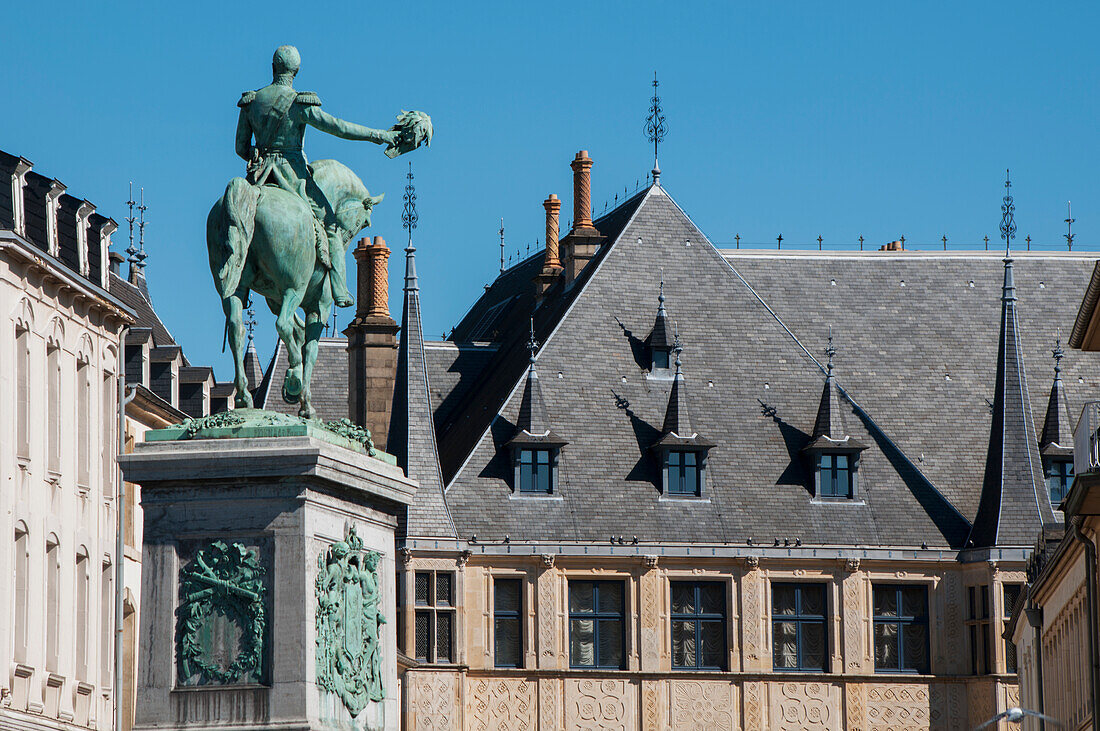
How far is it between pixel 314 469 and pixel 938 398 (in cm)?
5191

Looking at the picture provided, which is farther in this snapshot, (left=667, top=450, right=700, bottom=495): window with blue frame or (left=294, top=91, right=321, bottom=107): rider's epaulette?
(left=667, top=450, right=700, bottom=495): window with blue frame

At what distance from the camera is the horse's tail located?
588 inches

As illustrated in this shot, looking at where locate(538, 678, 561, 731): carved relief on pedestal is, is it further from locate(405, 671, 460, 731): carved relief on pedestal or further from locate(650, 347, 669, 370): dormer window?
locate(650, 347, 669, 370): dormer window

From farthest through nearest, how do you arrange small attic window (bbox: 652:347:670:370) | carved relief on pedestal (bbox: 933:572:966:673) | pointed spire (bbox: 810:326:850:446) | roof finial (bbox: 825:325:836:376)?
roof finial (bbox: 825:325:836:376), small attic window (bbox: 652:347:670:370), pointed spire (bbox: 810:326:850:446), carved relief on pedestal (bbox: 933:572:966:673)

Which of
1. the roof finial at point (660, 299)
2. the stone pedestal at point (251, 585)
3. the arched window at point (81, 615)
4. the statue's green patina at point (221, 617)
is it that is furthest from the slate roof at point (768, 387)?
the statue's green patina at point (221, 617)

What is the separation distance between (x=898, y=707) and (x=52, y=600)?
2437cm

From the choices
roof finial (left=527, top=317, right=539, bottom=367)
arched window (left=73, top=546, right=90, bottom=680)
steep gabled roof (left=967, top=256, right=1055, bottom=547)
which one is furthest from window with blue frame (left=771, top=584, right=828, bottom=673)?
arched window (left=73, top=546, right=90, bottom=680)

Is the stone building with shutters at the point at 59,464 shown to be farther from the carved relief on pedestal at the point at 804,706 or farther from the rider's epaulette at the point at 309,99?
the rider's epaulette at the point at 309,99

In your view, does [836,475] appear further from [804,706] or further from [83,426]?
[83,426]

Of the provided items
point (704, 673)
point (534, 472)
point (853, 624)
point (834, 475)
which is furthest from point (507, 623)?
point (834, 475)

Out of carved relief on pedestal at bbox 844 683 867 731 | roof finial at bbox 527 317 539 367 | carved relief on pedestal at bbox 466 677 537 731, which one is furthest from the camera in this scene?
roof finial at bbox 527 317 539 367

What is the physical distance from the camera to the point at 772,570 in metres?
58.8

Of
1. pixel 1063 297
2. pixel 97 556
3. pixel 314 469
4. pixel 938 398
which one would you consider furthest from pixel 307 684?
pixel 1063 297

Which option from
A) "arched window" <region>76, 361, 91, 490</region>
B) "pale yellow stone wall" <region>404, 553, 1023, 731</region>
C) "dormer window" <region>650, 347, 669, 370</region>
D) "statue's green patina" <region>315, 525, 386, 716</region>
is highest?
"dormer window" <region>650, 347, 669, 370</region>
